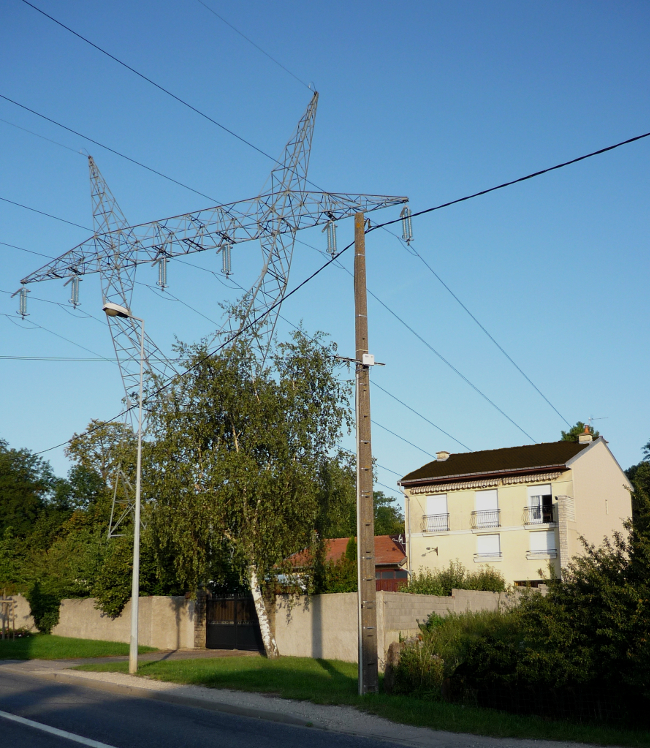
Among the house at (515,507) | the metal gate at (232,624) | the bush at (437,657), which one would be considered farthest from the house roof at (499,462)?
the bush at (437,657)

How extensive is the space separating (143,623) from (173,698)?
1438 centimetres

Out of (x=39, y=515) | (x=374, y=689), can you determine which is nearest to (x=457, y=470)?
(x=374, y=689)

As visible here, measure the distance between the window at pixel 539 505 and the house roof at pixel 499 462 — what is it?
3.52 feet

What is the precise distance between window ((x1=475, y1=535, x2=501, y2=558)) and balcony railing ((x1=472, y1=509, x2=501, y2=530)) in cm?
55

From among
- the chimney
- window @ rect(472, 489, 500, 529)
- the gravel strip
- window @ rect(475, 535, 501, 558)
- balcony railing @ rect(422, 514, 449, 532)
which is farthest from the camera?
the chimney

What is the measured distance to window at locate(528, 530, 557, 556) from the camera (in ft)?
124

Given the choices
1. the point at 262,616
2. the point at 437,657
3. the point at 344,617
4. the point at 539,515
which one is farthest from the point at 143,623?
the point at 539,515

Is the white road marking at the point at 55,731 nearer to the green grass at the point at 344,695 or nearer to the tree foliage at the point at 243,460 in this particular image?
the green grass at the point at 344,695

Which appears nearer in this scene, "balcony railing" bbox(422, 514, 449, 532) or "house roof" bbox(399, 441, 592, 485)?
"house roof" bbox(399, 441, 592, 485)

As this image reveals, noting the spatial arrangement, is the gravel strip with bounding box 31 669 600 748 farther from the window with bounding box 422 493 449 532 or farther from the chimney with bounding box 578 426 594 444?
the chimney with bounding box 578 426 594 444

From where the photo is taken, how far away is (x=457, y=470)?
42062 mm

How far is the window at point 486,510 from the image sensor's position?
39719mm

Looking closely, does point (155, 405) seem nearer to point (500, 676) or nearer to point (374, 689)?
point (374, 689)

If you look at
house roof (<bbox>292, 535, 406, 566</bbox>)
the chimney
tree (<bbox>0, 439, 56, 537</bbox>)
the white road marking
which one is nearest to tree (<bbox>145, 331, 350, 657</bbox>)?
the white road marking
